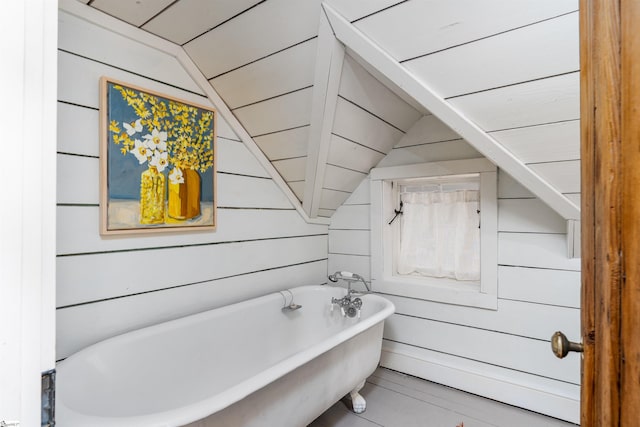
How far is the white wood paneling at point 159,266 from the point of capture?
4.59ft

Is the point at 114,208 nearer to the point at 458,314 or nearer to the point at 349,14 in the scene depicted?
the point at 349,14

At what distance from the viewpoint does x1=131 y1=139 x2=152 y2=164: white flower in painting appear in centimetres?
156

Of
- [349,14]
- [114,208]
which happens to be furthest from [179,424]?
[349,14]

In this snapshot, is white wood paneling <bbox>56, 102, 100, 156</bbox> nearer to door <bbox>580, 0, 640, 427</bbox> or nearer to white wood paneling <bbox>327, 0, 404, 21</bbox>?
white wood paneling <bbox>327, 0, 404, 21</bbox>

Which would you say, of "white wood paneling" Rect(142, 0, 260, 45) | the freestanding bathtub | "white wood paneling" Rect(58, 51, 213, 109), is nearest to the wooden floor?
the freestanding bathtub

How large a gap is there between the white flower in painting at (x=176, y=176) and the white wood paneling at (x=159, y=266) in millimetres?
354

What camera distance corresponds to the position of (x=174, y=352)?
63.2 inches

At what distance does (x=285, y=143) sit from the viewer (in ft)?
6.81

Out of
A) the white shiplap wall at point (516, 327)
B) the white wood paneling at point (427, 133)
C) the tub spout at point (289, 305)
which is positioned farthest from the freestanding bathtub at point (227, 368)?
the white wood paneling at point (427, 133)

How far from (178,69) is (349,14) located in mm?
978

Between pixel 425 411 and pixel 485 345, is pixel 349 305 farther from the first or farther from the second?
pixel 485 345

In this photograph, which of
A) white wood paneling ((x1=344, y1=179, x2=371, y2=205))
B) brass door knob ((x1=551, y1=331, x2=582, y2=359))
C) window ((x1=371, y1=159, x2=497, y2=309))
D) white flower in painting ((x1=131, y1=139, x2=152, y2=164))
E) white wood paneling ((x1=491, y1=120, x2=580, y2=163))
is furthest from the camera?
white wood paneling ((x1=344, y1=179, x2=371, y2=205))

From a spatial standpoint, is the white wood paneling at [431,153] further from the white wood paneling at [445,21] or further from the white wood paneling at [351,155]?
the white wood paneling at [445,21]

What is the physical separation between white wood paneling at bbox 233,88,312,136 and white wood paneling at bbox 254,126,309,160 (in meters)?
0.04
